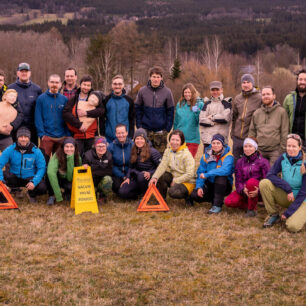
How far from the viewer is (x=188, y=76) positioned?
42688 mm

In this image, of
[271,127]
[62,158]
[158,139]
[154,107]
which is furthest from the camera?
[158,139]

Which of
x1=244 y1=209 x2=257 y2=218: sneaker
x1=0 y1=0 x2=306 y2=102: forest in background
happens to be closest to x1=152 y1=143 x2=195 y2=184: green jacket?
x1=244 y1=209 x2=257 y2=218: sneaker

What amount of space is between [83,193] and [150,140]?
1837 mm

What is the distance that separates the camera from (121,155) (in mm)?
7375

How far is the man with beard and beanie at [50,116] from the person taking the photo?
7.44 metres

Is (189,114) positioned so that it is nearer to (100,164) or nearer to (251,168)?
(251,168)

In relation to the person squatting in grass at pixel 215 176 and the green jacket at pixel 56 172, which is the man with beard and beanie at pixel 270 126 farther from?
the green jacket at pixel 56 172

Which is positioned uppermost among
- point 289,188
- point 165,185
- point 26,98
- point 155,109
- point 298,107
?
point 26,98

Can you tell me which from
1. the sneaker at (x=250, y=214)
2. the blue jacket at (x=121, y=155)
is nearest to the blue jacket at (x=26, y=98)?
the blue jacket at (x=121, y=155)

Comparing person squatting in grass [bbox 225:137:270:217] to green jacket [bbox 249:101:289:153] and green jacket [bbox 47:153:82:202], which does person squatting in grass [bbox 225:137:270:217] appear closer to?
green jacket [bbox 249:101:289:153]

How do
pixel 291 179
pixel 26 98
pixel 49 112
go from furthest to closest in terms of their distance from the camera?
pixel 26 98 → pixel 49 112 → pixel 291 179

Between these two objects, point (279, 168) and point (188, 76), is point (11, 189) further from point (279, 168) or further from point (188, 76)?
point (188, 76)

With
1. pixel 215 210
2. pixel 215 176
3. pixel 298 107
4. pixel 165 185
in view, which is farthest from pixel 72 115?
pixel 298 107

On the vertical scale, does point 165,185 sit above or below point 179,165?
below
